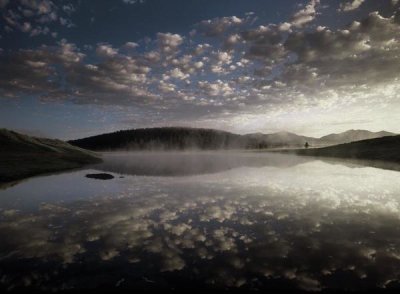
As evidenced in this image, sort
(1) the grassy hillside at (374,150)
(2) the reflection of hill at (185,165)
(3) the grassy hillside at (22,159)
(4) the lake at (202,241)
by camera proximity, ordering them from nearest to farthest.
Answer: (4) the lake at (202,241), (3) the grassy hillside at (22,159), (2) the reflection of hill at (185,165), (1) the grassy hillside at (374,150)

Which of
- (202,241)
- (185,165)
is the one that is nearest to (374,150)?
(185,165)

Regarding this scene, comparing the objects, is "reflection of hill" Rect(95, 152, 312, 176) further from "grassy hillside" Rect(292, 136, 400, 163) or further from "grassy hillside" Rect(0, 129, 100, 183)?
"grassy hillside" Rect(292, 136, 400, 163)

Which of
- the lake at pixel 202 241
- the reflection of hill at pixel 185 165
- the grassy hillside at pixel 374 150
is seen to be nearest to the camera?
the lake at pixel 202 241

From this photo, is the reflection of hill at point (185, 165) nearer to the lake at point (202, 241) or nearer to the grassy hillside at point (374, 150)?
the grassy hillside at point (374, 150)

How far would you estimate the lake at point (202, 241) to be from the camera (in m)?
9.86

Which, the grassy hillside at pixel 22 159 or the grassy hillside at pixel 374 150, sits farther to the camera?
the grassy hillside at pixel 374 150

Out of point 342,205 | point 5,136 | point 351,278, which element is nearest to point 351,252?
point 351,278

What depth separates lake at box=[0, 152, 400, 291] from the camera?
32.3ft

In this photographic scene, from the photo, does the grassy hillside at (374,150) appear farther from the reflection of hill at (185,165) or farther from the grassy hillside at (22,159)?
the grassy hillside at (22,159)

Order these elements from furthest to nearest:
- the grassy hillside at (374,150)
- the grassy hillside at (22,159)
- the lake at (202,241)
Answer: the grassy hillside at (374,150)
the grassy hillside at (22,159)
the lake at (202,241)

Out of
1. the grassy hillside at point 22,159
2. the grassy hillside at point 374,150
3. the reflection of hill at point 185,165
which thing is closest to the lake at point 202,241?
the grassy hillside at point 22,159

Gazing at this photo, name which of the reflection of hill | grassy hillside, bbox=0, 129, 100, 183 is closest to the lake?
grassy hillside, bbox=0, 129, 100, 183

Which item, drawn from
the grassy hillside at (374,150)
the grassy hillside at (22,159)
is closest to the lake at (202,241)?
the grassy hillside at (22,159)

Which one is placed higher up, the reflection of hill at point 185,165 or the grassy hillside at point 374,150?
the grassy hillside at point 374,150
